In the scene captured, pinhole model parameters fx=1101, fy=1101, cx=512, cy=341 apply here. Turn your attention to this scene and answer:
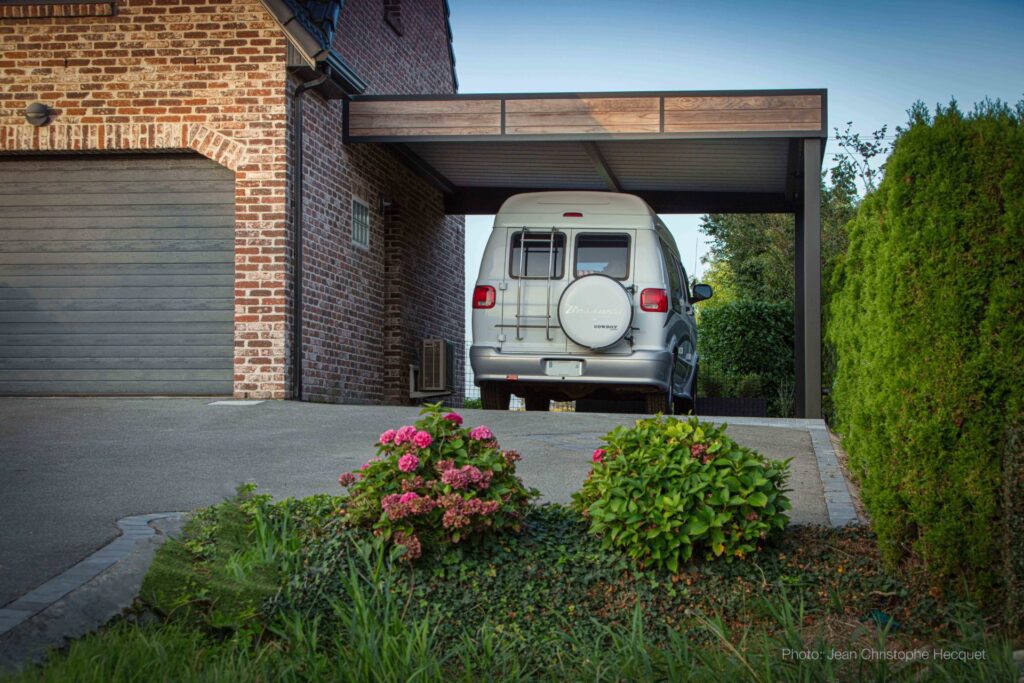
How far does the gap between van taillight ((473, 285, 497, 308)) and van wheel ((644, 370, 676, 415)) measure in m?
1.92

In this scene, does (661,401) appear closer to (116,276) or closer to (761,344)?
(116,276)

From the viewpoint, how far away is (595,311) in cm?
1085

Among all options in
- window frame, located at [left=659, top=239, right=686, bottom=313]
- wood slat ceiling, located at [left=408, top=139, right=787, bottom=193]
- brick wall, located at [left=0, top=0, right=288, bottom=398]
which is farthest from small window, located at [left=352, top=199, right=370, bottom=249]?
window frame, located at [left=659, top=239, right=686, bottom=313]

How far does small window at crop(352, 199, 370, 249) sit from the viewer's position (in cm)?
1430

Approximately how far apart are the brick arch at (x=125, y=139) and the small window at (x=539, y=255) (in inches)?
130

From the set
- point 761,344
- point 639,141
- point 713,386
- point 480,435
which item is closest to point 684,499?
point 480,435

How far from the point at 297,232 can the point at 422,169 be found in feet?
13.3

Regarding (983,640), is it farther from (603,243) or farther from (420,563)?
(603,243)

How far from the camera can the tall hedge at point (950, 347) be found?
14.0 ft

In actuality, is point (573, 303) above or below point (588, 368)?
above

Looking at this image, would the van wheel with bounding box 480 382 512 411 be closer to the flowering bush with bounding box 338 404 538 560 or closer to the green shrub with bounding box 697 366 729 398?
the green shrub with bounding box 697 366 729 398

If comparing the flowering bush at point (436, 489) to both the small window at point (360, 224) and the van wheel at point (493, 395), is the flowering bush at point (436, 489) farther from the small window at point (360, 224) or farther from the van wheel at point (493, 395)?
the small window at point (360, 224)

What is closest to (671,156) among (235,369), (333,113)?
(333,113)

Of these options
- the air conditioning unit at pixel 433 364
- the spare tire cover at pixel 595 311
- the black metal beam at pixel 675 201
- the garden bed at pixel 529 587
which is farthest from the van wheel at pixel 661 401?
the garden bed at pixel 529 587
